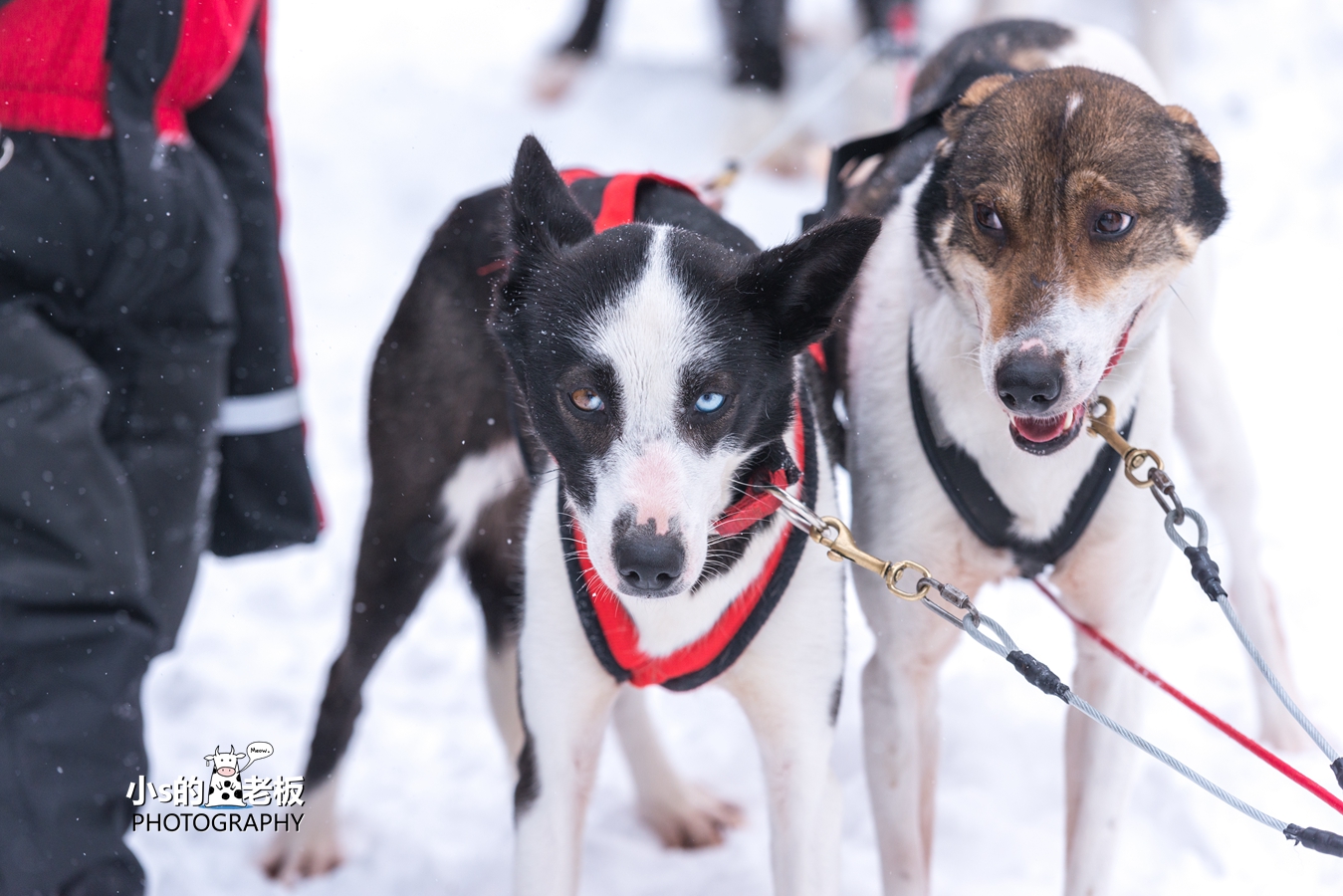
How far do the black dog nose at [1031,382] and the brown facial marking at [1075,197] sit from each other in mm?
70

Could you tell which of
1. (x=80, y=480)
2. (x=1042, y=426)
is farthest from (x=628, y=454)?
(x=80, y=480)

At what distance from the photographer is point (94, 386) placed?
2668mm

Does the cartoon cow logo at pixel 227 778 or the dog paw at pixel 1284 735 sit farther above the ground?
the dog paw at pixel 1284 735

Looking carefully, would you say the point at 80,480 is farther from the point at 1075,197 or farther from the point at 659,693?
the point at 1075,197

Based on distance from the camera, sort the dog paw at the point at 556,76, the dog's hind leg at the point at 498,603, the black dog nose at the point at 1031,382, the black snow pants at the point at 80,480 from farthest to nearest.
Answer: the dog paw at the point at 556,76, the dog's hind leg at the point at 498,603, the black snow pants at the point at 80,480, the black dog nose at the point at 1031,382

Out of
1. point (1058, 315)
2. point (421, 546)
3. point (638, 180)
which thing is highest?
point (638, 180)

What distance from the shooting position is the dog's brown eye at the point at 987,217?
2105 mm

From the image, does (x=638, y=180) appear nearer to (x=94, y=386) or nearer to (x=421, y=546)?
(x=421, y=546)

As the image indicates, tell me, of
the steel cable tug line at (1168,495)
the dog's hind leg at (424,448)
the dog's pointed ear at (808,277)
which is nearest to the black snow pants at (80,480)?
the dog's hind leg at (424,448)

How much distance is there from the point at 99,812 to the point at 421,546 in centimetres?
86

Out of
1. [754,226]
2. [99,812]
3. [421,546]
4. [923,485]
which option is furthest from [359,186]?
[923,485]

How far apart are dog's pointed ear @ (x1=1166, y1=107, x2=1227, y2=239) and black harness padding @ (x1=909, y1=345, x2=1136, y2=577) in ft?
1.26

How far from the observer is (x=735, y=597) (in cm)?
220

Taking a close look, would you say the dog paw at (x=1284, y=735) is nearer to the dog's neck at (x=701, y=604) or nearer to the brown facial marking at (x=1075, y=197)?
the brown facial marking at (x=1075, y=197)
